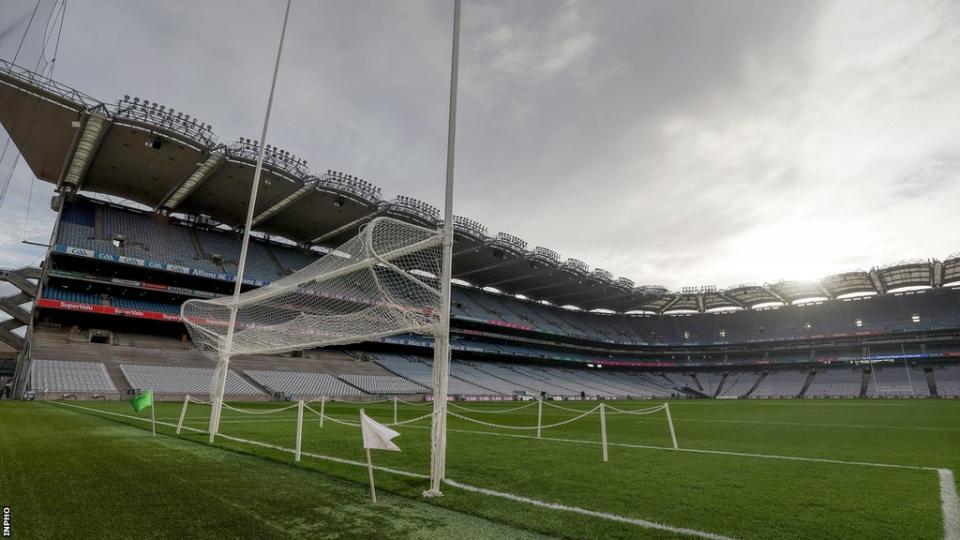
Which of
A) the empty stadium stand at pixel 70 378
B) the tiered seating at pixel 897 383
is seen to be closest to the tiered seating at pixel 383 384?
the empty stadium stand at pixel 70 378

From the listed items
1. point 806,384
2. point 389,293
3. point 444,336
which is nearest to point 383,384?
point 389,293

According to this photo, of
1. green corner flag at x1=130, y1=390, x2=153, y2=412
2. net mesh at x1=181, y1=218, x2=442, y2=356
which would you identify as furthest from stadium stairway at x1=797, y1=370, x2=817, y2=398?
green corner flag at x1=130, y1=390, x2=153, y2=412

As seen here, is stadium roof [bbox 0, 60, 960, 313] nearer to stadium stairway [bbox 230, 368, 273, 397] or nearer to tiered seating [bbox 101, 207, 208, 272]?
tiered seating [bbox 101, 207, 208, 272]

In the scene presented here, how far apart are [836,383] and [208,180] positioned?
68.9m

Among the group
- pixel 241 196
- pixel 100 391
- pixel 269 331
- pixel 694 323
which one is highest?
pixel 241 196

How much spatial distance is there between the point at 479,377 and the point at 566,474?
131 ft

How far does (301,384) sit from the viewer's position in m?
32.0

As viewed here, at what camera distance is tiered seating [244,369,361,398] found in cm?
3052

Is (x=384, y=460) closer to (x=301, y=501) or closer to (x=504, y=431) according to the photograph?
(x=301, y=501)

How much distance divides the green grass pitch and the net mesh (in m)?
2.30

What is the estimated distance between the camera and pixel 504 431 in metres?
13.3

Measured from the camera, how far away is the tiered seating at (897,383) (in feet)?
154

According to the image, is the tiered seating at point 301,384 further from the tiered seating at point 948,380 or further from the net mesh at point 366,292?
the tiered seating at point 948,380

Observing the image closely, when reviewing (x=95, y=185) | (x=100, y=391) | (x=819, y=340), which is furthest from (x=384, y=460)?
(x=819, y=340)
